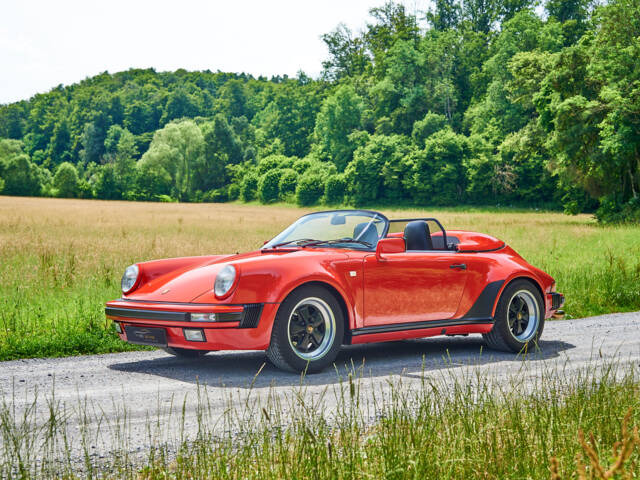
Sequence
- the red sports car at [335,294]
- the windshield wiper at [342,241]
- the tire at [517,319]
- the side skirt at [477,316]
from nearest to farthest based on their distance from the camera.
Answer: the red sports car at [335,294] < the windshield wiper at [342,241] < the side skirt at [477,316] < the tire at [517,319]

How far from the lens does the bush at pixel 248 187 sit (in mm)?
103688

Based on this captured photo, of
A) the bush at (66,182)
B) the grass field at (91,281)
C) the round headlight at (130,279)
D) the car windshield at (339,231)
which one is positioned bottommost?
the grass field at (91,281)

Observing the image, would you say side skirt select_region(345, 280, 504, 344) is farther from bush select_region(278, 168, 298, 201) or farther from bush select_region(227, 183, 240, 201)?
bush select_region(227, 183, 240, 201)

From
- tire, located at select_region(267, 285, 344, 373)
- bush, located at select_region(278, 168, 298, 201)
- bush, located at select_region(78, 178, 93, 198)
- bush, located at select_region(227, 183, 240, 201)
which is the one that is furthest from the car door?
bush, located at select_region(227, 183, 240, 201)

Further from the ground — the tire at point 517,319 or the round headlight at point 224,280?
the round headlight at point 224,280

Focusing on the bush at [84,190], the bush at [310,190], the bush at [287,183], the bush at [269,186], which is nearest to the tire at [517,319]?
the bush at [310,190]

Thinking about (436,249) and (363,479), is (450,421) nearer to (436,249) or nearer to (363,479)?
(363,479)

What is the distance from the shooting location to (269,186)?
97.8 meters

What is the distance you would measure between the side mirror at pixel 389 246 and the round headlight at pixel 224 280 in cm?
147

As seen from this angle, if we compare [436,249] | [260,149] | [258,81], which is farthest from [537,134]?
[258,81]

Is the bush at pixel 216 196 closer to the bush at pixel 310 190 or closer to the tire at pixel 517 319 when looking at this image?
the bush at pixel 310 190

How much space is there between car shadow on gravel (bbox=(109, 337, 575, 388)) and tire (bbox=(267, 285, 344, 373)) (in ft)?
0.48

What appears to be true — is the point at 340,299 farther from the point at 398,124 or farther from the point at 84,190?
the point at 84,190

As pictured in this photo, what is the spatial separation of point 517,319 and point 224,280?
3.49 m
